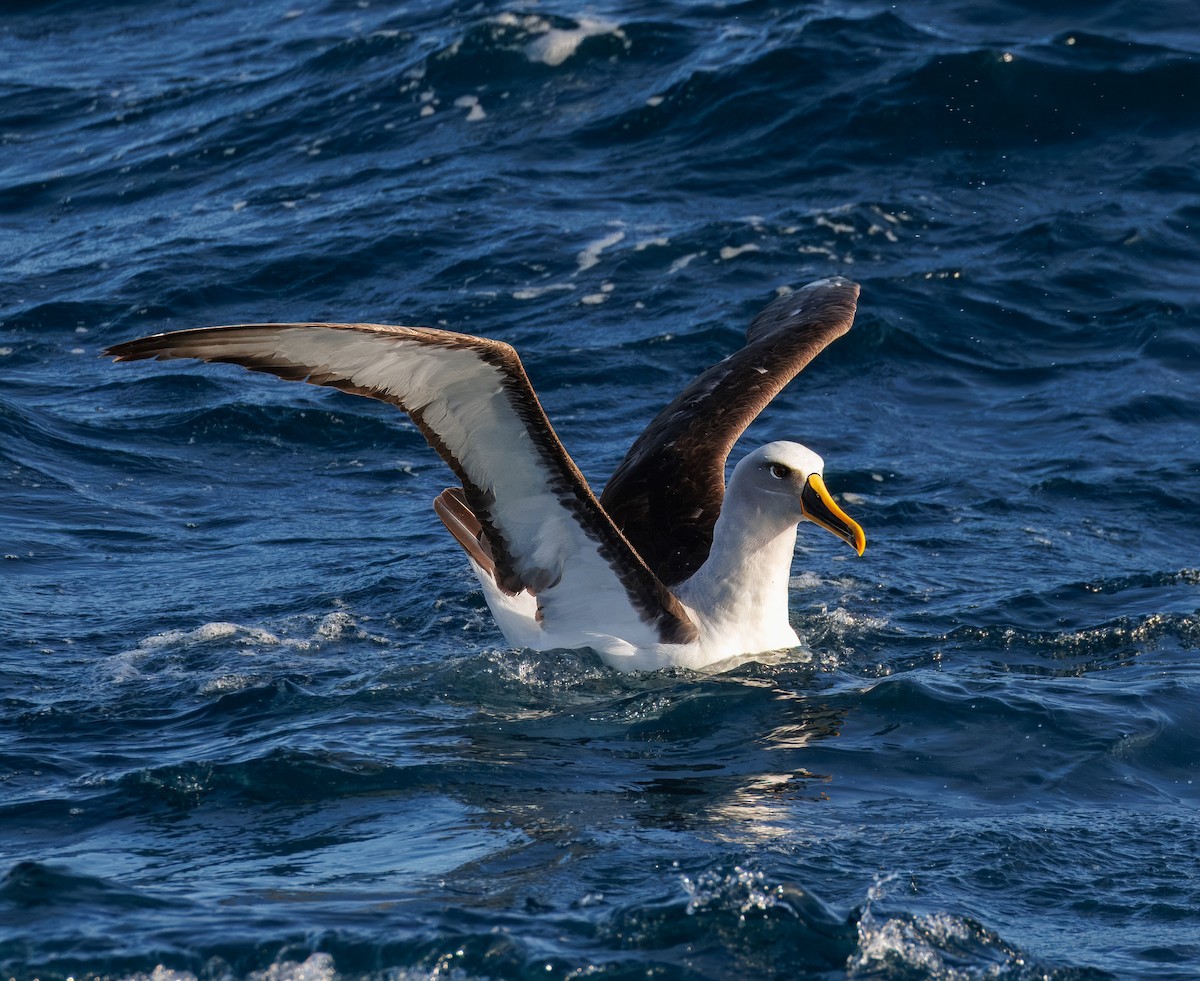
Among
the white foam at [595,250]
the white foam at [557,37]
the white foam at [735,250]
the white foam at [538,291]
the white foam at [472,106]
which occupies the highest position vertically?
the white foam at [557,37]

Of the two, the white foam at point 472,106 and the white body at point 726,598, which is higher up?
the white foam at point 472,106

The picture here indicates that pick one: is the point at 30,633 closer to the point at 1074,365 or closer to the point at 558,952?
the point at 558,952

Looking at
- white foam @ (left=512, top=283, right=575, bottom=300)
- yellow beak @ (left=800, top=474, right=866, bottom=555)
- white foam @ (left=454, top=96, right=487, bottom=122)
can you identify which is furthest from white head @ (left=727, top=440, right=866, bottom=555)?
white foam @ (left=454, top=96, right=487, bottom=122)

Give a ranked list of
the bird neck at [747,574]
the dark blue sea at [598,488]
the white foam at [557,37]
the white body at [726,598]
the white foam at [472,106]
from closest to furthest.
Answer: the dark blue sea at [598,488]
the white body at [726,598]
the bird neck at [747,574]
the white foam at [472,106]
the white foam at [557,37]

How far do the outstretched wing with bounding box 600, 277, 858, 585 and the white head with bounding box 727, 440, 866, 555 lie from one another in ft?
3.42

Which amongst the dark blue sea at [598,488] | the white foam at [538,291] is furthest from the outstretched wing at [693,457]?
the white foam at [538,291]

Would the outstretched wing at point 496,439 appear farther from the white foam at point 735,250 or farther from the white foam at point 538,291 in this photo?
the white foam at point 735,250

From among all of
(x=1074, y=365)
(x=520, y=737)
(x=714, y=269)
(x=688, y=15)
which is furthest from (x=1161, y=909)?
(x=688, y=15)

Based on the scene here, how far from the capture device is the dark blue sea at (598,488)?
6570 mm

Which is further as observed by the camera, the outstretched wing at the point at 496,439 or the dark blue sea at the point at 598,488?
the outstretched wing at the point at 496,439

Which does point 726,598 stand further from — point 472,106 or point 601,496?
point 472,106

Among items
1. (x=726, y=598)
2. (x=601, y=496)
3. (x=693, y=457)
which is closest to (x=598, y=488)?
(x=601, y=496)

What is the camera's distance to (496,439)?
28.0 ft

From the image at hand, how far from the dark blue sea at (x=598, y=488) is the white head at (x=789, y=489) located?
2.77 feet
